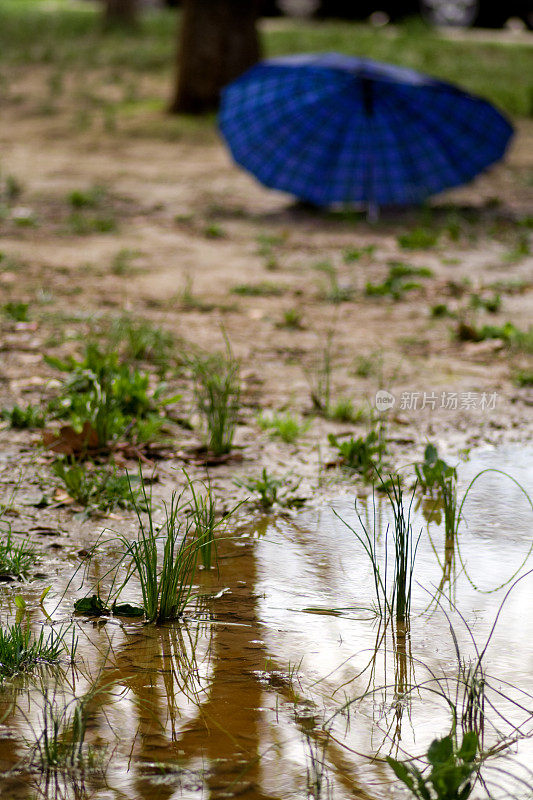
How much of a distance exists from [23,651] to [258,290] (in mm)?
3998

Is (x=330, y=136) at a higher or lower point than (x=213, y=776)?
higher

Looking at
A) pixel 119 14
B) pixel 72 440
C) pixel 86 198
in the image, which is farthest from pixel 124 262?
pixel 119 14

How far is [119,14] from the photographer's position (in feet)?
59.5

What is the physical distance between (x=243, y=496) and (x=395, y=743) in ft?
4.74

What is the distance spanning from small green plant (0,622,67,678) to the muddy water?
41 millimetres

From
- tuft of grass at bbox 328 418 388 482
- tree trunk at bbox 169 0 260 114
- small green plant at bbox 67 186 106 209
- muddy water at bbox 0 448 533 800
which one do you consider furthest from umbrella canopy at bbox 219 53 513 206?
muddy water at bbox 0 448 533 800

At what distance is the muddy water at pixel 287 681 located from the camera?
6.32 ft

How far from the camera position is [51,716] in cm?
194

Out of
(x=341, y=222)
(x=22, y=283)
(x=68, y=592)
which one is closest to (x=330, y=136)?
(x=341, y=222)

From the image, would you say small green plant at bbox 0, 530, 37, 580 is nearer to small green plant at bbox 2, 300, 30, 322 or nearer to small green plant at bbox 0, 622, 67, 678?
small green plant at bbox 0, 622, 67, 678

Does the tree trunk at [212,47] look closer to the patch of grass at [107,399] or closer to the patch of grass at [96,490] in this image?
the patch of grass at [107,399]

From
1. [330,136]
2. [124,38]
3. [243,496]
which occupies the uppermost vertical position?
[124,38]

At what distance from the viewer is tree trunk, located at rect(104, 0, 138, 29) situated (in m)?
18.1

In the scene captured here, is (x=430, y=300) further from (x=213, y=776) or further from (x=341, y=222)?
(x=213, y=776)
